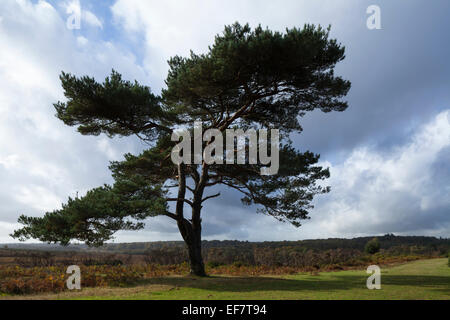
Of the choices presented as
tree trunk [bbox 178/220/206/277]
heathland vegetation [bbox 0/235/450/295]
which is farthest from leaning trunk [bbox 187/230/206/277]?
heathland vegetation [bbox 0/235/450/295]

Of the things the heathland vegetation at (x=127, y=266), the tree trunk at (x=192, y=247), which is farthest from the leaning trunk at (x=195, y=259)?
the heathland vegetation at (x=127, y=266)

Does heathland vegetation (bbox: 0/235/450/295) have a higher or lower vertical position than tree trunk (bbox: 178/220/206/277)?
lower

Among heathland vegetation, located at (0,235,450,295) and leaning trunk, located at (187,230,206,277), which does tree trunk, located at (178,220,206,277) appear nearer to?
leaning trunk, located at (187,230,206,277)

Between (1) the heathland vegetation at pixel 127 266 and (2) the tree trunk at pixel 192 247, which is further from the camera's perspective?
(2) the tree trunk at pixel 192 247

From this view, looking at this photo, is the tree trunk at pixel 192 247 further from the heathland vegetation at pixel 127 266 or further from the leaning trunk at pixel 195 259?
the heathland vegetation at pixel 127 266

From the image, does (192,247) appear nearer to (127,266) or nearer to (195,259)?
(195,259)

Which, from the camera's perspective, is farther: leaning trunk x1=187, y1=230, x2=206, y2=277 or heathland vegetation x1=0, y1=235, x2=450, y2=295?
leaning trunk x1=187, y1=230, x2=206, y2=277

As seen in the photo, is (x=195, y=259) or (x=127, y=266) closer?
(x=195, y=259)

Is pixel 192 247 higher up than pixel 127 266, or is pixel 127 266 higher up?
pixel 192 247

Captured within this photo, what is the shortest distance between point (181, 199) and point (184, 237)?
1773 mm

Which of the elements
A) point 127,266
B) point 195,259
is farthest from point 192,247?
point 127,266

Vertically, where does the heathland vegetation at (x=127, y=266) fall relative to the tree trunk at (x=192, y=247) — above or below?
below
